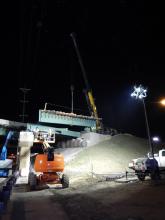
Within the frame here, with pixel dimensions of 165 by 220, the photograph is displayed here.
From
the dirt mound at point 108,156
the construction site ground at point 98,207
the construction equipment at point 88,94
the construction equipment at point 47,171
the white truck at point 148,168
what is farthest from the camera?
the construction equipment at point 88,94

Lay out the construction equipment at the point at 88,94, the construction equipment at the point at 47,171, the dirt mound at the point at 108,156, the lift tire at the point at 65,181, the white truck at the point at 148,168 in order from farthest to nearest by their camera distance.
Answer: the construction equipment at the point at 88,94, the dirt mound at the point at 108,156, the white truck at the point at 148,168, the lift tire at the point at 65,181, the construction equipment at the point at 47,171

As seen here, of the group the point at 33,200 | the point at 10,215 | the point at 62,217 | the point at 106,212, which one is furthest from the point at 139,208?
the point at 33,200

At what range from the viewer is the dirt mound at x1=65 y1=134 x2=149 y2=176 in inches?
1232

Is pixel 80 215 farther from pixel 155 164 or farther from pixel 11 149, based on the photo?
pixel 11 149

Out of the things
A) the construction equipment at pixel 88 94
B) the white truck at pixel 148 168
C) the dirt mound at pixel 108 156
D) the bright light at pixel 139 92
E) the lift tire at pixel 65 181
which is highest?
the construction equipment at pixel 88 94

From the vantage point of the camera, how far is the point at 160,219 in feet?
27.7

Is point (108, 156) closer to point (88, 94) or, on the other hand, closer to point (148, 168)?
point (148, 168)

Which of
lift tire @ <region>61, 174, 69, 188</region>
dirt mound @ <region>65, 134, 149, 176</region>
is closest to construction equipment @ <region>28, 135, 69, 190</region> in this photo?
lift tire @ <region>61, 174, 69, 188</region>

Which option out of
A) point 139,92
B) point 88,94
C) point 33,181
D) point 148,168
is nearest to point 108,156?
point 139,92

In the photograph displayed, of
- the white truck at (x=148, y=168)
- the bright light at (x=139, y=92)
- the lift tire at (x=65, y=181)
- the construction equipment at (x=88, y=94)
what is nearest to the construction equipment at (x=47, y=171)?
the lift tire at (x=65, y=181)

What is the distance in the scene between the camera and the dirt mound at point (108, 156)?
31297 mm

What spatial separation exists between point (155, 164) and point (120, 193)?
700cm

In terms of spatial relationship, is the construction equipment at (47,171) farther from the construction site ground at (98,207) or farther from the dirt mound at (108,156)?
the dirt mound at (108,156)

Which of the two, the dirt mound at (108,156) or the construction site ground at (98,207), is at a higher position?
the dirt mound at (108,156)
